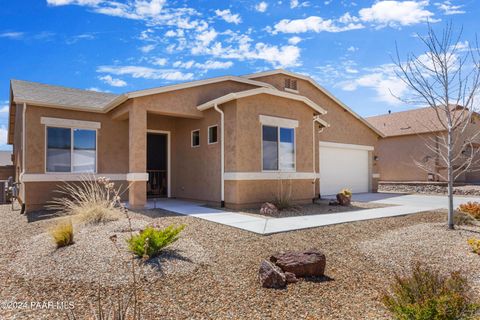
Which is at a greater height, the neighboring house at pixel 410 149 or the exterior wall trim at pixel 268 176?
the neighboring house at pixel 410 149

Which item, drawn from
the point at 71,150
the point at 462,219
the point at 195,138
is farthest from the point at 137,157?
the point at 462,219

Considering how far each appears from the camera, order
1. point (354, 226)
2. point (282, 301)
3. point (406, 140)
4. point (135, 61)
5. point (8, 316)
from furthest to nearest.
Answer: point (406, 140), point (135, 61), point (354, 226), point (282, 301), point (8, 316)

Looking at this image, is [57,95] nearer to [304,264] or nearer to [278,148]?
[278,148]

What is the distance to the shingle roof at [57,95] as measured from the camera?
1165 cm

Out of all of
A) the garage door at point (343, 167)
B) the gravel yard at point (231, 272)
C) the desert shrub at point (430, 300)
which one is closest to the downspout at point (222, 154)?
the gravel yard at point (231, 272)

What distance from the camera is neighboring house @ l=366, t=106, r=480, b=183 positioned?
21.8m

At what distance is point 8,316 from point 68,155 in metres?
9.52

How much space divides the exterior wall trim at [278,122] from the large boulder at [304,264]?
704 cm

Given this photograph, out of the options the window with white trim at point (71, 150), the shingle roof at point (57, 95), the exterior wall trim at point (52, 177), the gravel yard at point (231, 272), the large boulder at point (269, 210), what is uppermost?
the shingle roof at point (57, 95)

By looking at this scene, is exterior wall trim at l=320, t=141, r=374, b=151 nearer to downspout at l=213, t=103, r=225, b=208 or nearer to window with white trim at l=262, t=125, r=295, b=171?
window with white trim at l=262, t=125, r=295, b=171

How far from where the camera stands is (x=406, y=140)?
23.3 m

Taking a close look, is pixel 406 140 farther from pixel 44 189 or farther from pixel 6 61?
pixel 6 61

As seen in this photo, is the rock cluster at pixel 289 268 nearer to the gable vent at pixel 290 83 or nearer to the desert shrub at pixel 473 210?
the desert shrub at pixel 473 210

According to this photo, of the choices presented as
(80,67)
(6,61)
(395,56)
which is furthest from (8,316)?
(6,61)
